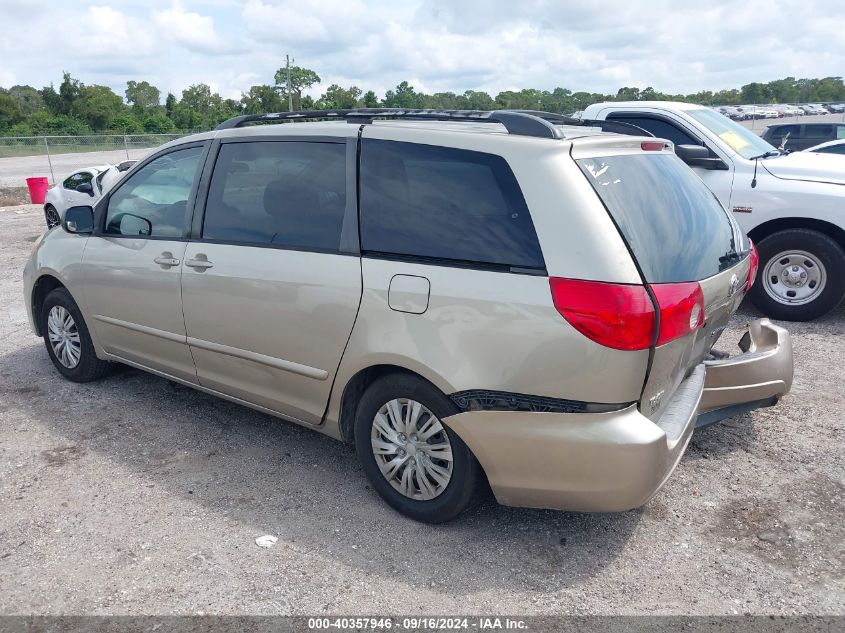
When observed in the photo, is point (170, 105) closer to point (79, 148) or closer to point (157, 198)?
point (79, 148)

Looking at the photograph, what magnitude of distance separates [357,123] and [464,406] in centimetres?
158

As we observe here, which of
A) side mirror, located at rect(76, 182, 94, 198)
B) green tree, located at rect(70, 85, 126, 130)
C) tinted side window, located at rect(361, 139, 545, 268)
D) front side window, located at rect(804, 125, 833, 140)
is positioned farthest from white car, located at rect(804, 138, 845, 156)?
green tree, located at rect(70, 85, 126, 130)

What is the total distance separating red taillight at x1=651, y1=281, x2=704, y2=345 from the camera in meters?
2.75

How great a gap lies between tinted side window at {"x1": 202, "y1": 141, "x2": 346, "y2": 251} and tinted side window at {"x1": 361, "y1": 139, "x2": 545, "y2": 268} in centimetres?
21

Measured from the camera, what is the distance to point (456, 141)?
3.13 metres

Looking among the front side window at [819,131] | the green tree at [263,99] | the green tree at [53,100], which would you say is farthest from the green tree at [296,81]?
the front side window at [819,131]

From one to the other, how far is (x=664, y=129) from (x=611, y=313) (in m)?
5.00

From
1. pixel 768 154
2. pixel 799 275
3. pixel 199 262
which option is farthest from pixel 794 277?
pixel 199 262

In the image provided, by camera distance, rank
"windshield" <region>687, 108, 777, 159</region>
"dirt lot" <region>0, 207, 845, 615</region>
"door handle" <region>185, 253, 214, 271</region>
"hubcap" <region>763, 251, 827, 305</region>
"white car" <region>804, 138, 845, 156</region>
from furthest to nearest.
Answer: "white car" <region>804, 138, 845, 156</region>
"windshield" <region>687, 108, 777, 159</region>
"hubcap" <region>763, 251, 827, 305</region>
"door handle" <region>185, 253, 214, 271</region>
"dirt lot" <region>0, 207, 845, 615</region>

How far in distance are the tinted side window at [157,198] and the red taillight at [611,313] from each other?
2502 mm

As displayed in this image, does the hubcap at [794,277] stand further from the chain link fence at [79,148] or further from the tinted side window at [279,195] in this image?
the chain link fence at [79,148]

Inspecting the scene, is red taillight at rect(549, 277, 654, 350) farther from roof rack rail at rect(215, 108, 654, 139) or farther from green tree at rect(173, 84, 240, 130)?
green tree at rect(173, 84, 240, 130)

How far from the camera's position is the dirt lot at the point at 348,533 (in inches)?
111

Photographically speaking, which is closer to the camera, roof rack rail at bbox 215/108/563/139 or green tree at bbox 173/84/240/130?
roof rack rail at bbox 215/108/563/139
